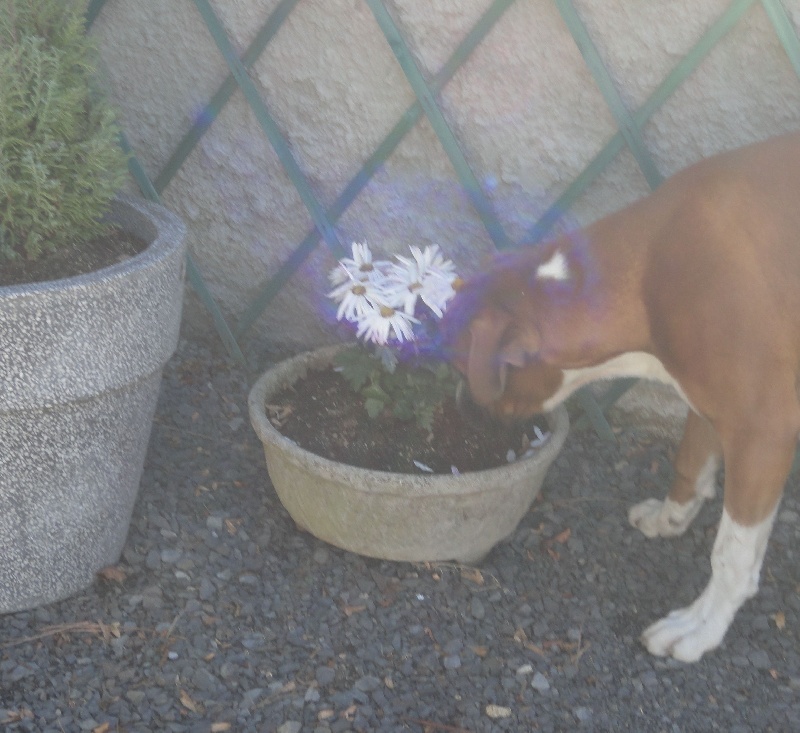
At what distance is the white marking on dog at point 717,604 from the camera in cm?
246

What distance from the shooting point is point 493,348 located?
2.41 meters

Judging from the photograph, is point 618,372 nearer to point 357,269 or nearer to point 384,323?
point 384,323

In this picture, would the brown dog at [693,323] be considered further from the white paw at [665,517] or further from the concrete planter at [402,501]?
the white paw at [665,517]

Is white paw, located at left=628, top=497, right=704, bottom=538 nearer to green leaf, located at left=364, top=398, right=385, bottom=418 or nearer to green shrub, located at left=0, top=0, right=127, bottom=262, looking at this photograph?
green leaf, located at left=364, top=398, right=385, bottom=418

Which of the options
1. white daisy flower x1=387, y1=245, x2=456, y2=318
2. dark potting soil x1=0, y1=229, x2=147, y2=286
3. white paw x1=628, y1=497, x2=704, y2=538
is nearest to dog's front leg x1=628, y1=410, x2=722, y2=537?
white paw x1=628, y1=497, x2=704, y2=538

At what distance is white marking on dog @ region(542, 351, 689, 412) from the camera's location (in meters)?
2.52

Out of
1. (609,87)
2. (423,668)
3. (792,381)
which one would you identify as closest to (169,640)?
(423,668)

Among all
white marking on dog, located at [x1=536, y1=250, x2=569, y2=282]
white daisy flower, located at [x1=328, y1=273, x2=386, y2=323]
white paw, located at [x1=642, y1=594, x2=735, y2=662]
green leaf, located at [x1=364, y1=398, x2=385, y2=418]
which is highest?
white marking on dog, located at [x1=536, y1=250, x2=569, y2=282]

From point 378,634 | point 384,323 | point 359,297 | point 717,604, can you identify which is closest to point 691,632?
point 717,604

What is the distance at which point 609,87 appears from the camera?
112 inches

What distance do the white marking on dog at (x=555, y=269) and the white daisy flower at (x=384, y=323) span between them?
1.15 feet

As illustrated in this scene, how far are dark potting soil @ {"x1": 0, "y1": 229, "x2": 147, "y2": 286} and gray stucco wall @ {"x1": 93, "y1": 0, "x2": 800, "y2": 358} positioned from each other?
101 cm

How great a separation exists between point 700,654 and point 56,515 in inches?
64.6

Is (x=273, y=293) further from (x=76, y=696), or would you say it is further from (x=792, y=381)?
(x=792, y=381)
